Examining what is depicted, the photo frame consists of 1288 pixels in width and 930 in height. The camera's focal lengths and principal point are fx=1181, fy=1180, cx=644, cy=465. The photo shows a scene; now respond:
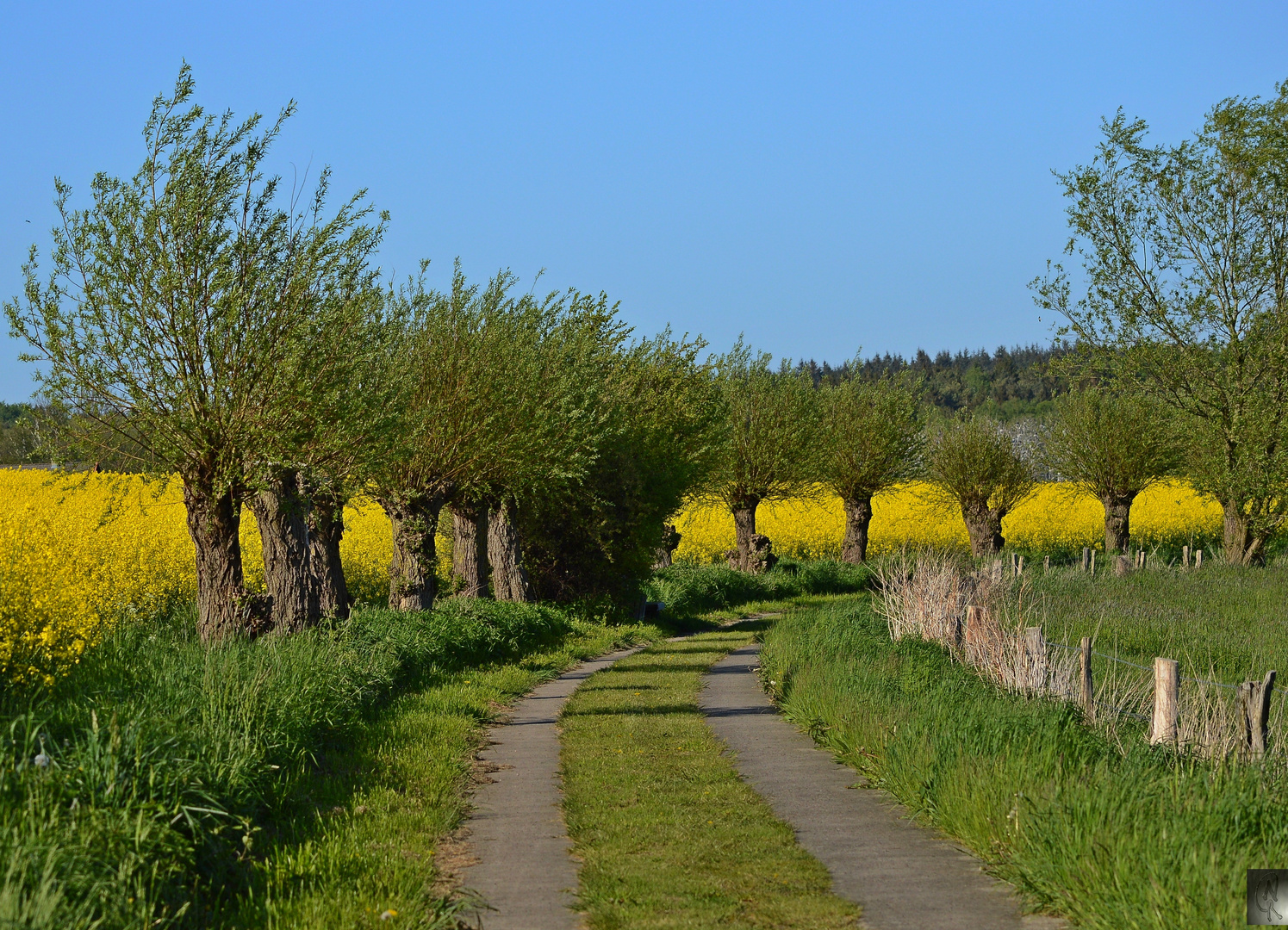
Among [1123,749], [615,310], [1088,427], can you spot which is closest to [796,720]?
[1123,749]

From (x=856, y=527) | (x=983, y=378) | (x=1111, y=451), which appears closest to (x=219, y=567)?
(x=856, y=527)

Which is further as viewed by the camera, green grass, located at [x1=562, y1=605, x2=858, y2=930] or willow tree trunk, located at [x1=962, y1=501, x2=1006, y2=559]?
willow tree trunk, located at [x1=962, y1=501, x2=1006, y2=559]

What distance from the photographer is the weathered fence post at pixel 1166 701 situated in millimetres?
9641

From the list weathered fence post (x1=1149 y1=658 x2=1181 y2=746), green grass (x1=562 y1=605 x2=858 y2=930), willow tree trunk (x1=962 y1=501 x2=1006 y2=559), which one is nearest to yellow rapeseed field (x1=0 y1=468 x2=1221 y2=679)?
Result: willow tree trunk (x1=962 y1=501 x2=1006 y2=559)

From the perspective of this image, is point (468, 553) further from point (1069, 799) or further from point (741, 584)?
point (1069, 799)

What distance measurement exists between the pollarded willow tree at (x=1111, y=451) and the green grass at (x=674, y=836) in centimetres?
3522

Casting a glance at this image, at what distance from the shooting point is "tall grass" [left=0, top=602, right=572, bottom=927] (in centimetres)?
593

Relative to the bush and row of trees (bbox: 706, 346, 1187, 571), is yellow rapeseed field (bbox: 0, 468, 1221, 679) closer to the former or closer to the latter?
row of trees (bbox: 706, 346, 1187, 571)

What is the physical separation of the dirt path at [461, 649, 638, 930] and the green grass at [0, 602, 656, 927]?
0.35 metres

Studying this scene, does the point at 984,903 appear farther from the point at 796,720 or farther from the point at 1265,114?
the point at 1265,114

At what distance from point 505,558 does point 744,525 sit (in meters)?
18.3

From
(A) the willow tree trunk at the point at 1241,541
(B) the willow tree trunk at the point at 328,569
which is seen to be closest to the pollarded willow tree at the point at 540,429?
(B) the willow tree trunk at the point at 328,569

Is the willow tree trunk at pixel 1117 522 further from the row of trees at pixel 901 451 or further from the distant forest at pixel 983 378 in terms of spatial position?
the distant forest at pixel 983 378

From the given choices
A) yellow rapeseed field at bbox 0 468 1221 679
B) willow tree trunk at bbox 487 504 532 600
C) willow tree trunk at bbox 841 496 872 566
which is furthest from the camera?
willow tree trunk at bbox 841 496 872 566
